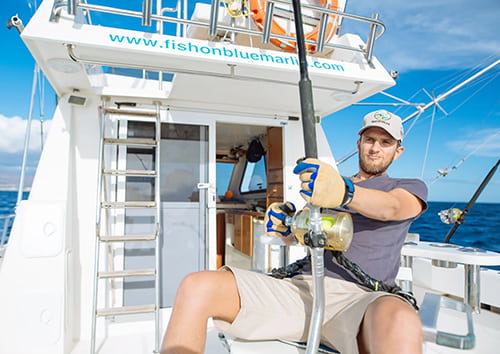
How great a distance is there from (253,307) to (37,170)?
196cm

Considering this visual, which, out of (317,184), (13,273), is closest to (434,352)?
(317,184)

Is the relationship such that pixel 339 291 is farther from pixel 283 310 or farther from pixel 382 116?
pixel 382 116

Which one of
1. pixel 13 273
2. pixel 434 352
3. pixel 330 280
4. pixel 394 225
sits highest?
pixel 394 225

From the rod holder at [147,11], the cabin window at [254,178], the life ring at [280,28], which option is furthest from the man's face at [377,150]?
the cabin window at [254,178]

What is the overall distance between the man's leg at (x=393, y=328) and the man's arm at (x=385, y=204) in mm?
290

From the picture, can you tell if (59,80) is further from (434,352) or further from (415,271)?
(415,271)

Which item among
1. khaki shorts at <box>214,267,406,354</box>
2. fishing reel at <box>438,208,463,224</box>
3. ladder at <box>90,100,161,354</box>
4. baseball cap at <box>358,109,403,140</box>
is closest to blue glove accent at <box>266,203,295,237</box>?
khaki shorts at <box>214,267,406,354</box>

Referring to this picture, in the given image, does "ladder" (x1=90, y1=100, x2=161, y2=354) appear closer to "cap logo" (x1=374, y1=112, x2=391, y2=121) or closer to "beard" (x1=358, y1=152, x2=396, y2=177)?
"beard" (x1=358, y1=152, x2=396, y2=177)

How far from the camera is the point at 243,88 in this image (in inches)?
98.0

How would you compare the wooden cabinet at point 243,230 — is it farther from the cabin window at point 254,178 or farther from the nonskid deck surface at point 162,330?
the nonskid deck surface at point 162,330

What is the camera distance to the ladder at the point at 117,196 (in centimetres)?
236

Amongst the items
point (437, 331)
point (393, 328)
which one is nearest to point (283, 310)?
point (393, 328)

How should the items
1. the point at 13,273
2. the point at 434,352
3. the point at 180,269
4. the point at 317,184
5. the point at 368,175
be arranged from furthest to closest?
the point at 180,269 < the point at 13,273 < the point at 434,352 < the point at 368,175 < the point at 317,184

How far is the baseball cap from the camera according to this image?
4.72 ft
